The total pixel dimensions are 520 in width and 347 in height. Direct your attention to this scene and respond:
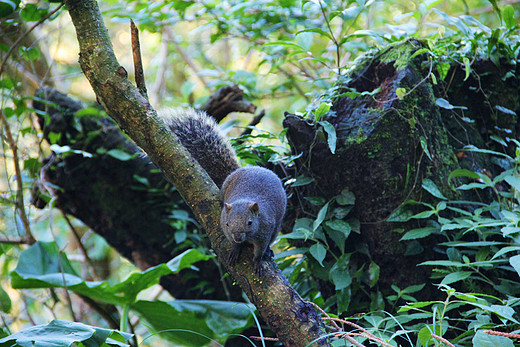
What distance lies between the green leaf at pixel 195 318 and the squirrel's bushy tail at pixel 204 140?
3.42 ft

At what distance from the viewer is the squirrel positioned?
2.60m

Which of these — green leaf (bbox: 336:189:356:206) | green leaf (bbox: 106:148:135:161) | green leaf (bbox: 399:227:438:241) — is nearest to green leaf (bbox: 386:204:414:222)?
green leaf (bbox: 399:227:438:241)

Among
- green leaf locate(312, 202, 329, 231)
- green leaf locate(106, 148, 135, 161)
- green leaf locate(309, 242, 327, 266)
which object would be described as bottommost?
green leaf locate(309, 242, 327, 266)

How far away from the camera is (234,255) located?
2490 millimetres

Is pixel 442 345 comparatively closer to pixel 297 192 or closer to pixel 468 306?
pixel 468 306

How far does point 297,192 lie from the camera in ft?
10.7

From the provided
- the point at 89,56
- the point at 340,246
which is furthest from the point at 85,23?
the point at 340,246


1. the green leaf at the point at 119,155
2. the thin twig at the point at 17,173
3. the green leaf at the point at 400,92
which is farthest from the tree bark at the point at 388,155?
the thin twig at the point at 17,173

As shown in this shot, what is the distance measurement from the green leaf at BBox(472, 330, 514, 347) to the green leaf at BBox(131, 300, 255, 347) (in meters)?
1.95

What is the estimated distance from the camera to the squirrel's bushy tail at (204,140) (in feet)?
11.0

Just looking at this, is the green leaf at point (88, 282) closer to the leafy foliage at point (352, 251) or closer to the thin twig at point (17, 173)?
the leafy foliage at point (352, 251)

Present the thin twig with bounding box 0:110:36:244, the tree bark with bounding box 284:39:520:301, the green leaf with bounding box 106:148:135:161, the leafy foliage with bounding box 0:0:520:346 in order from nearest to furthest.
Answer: the leafy foliage with bounding box 0:0:520:346 < the tree bark with bounding box 284:39:520:301 < the thin twig with bounding box 0:110:36:244 < the green leaf with bounding box 106:148:135:161

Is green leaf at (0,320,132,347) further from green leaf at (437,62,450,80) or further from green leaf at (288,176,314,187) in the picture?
green leaf at (437,62,450,80)

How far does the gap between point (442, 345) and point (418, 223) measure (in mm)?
1065
